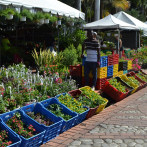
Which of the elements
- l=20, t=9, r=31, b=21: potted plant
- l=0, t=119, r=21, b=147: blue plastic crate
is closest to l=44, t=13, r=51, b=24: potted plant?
l=20, t=9, r=31, b=21: potted plant

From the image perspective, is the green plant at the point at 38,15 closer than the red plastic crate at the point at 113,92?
No

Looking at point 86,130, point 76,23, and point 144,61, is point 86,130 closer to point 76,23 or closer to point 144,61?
point 76,23

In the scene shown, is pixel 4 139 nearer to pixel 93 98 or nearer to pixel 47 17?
pixel 93 98

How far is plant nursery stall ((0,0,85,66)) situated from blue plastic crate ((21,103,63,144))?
145 inches

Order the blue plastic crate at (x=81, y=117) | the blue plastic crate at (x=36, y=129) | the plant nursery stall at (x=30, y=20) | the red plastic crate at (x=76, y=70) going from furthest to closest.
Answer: the red plastic crate at (x=76, y=70) → the plant nursery stall at (x=30, y=20) → the blue plastic crate at (x=81, y=117) → the blue plastic crate at (x=36, y=129)

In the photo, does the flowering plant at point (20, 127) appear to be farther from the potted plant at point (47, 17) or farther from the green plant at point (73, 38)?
the green plant at point (73, 38)

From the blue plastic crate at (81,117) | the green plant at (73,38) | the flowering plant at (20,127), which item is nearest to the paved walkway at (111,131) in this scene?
the blue plastic crate at (81,117)

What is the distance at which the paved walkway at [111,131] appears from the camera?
4.54 metres

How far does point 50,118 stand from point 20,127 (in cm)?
82

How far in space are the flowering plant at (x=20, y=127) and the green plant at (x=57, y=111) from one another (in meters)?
0.81

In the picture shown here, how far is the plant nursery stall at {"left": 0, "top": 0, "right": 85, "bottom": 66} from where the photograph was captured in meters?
8.05

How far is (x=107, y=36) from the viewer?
17.1 m

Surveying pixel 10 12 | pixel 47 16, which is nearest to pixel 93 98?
pixel 10 12

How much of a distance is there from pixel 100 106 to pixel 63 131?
1448mm
